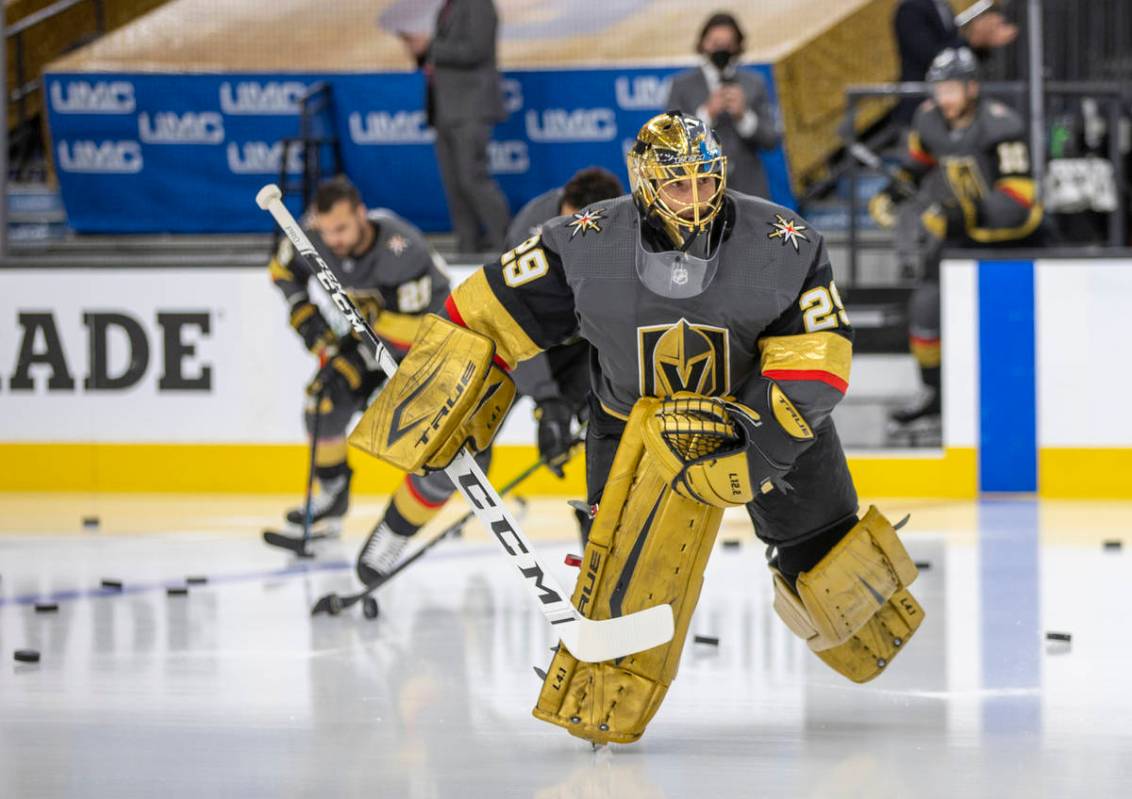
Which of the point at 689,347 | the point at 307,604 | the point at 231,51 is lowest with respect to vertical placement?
the point at 307,604

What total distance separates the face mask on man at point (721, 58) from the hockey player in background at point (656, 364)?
153 inches

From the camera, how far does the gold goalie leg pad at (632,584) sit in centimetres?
327

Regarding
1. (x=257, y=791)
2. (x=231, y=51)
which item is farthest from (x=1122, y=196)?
(x=257, y=791)

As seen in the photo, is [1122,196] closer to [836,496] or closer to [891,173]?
[891,173]

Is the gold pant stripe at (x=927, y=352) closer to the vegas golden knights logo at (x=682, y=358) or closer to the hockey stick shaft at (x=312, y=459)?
the hockey stick shaft at (x=312, y=459)

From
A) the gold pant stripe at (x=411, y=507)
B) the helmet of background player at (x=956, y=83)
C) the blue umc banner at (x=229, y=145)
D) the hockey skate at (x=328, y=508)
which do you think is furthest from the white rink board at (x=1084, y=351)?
the gold pant stripe at (x=411, y=507)

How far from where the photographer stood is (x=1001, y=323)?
6789mm

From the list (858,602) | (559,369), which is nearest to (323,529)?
(559,369)

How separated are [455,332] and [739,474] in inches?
24.2

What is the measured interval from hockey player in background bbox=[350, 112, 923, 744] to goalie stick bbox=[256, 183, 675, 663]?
0.14 ft

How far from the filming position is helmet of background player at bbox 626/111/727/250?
321cm

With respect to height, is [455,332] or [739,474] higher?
[455,332]

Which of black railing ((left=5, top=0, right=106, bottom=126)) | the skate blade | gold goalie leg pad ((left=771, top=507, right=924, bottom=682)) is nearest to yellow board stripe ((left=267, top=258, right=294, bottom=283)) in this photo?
the skate blade

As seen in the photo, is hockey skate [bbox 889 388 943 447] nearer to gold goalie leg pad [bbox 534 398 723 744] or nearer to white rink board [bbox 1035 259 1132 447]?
white rink board [bbox 1035 259 1132 447]
